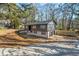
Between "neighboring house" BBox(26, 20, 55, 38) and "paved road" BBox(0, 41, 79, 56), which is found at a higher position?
"neighboring house" BBox(26, 20, 55, 38)

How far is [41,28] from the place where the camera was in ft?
4.47

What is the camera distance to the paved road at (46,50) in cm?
134

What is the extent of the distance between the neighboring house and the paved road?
115 millimetres

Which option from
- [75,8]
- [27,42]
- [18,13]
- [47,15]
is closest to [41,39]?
[27,42]

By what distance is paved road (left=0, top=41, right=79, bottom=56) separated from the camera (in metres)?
1.34

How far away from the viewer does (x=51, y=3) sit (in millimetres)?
1351

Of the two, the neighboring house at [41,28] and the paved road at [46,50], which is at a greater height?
the neighboring house at [41,28]

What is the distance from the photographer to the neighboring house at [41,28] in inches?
A: 53.2

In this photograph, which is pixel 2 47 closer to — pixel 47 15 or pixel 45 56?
pixel 45 56

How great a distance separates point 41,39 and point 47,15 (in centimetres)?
26

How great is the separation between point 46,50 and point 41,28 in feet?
0.76

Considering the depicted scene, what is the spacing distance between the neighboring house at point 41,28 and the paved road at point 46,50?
0.11m

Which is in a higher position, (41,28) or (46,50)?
(41,28)

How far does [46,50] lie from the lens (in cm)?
135
